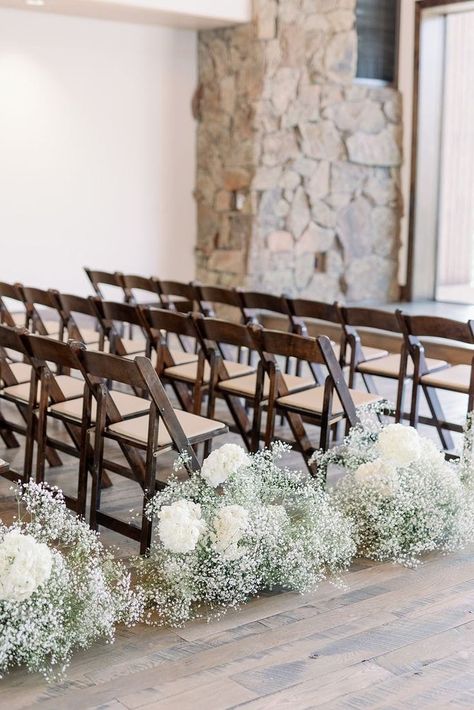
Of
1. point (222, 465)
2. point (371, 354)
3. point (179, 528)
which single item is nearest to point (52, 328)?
point (371, 354)

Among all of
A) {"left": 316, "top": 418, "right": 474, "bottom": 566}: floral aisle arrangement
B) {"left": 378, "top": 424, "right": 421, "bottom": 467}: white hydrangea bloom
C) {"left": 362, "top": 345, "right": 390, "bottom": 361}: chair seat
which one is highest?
{"left": 362, "top": 345, "right": 390, "bottom": 361}: chair seat

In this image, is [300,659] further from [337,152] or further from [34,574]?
[337,152]

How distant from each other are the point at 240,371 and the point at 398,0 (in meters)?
5.92

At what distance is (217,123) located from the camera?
9.73m

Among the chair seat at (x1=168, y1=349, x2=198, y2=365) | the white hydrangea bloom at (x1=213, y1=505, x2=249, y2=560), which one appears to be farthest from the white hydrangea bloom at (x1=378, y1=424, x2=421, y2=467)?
the chair seat at (x1=168, y1=349, x2=198, y2=365)

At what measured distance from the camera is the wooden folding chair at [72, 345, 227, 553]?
144 inches

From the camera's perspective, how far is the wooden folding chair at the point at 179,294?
20.4ft

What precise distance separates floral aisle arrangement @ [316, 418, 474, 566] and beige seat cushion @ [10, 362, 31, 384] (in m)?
1.78

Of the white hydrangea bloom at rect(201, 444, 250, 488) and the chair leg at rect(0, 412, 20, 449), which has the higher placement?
the white hydrangea bloom at rect(201, 444, 250, 488)

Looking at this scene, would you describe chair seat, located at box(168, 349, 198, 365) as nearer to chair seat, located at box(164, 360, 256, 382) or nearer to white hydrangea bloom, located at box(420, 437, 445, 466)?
chair seat, located at box(164, 360, 256, 382)

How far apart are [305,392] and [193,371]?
0.70 m

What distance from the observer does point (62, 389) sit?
4586 mm

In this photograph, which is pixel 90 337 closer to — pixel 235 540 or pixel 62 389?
pixel 62 389

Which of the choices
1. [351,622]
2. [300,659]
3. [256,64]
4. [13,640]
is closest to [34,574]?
[13,640]
